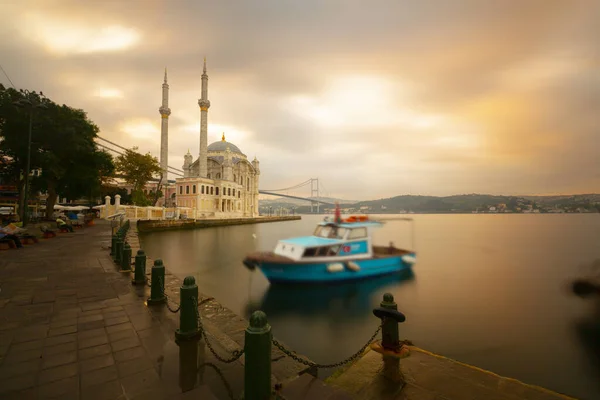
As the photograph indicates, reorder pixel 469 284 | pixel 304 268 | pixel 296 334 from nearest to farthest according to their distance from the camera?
pixel 296 334 → pixel 304 268 → pixel 469 284

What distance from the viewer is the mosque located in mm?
59094

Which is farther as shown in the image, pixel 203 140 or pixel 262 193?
pixel 262 193

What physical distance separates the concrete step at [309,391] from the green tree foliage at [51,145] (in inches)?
1267

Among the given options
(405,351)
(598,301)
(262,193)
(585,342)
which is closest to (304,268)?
(405,351)

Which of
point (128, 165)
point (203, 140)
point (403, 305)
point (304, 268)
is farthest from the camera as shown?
point (203, 140)

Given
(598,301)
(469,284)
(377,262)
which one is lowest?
(469,284)

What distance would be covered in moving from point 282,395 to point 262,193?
475 ft

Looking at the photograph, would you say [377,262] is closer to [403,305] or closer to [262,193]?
[403,305]

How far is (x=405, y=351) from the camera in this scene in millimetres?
4969

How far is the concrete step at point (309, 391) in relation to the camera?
10.6ft

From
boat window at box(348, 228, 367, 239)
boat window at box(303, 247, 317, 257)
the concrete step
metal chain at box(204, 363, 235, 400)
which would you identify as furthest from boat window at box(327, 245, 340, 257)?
the concrete step

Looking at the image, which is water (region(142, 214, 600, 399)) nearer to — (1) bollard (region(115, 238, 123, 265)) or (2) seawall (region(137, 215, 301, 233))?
(1) bollard (region(115, 238, 123, 265))

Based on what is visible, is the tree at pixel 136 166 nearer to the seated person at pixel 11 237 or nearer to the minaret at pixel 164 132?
the minaret at pixel 164 132

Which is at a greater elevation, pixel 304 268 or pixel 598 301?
pixel 304 268
